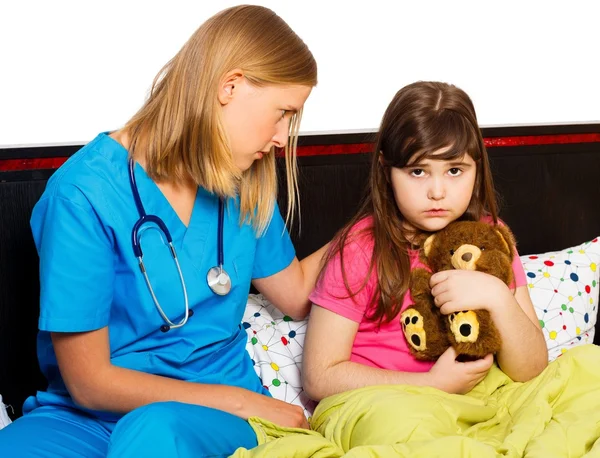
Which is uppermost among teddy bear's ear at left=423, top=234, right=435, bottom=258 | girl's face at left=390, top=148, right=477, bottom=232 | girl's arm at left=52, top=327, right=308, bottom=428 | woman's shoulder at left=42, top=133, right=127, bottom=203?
woman's shoulder at left=42, top=133, right=127, bottom=203

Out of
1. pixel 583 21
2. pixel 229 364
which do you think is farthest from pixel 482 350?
pixel 583 21

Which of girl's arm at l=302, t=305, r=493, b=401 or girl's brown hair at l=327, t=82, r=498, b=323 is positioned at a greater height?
girl's brown hair at l=327, t=82, r=498, b=323

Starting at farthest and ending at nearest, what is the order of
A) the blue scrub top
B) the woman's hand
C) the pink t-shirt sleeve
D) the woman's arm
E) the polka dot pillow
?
the polka dot pillow < the woman's arm < the pink t-shirt sleeve < the woman's hand < the blue scrub top

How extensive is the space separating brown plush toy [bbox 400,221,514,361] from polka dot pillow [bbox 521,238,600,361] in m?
0.46

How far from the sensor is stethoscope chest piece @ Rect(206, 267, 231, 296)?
5.22 feet

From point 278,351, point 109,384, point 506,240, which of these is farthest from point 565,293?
point 109,384

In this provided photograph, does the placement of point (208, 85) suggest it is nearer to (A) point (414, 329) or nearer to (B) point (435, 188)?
(B) point (435, 188)

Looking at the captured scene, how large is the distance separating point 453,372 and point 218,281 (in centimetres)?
46

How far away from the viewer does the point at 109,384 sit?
1455mm

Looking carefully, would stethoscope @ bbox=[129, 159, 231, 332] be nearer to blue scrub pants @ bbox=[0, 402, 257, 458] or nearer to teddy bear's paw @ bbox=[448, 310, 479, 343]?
blue scrub pants @ bbox=[0, 402, 257, 458]

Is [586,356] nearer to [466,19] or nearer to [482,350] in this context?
[482,350]

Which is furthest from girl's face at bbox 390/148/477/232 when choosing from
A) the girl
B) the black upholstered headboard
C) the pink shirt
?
the black upholstered headboard

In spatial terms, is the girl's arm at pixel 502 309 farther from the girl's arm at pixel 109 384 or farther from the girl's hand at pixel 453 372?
the girl's arm at pixel 109 384

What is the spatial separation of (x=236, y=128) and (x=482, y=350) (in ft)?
1.94
